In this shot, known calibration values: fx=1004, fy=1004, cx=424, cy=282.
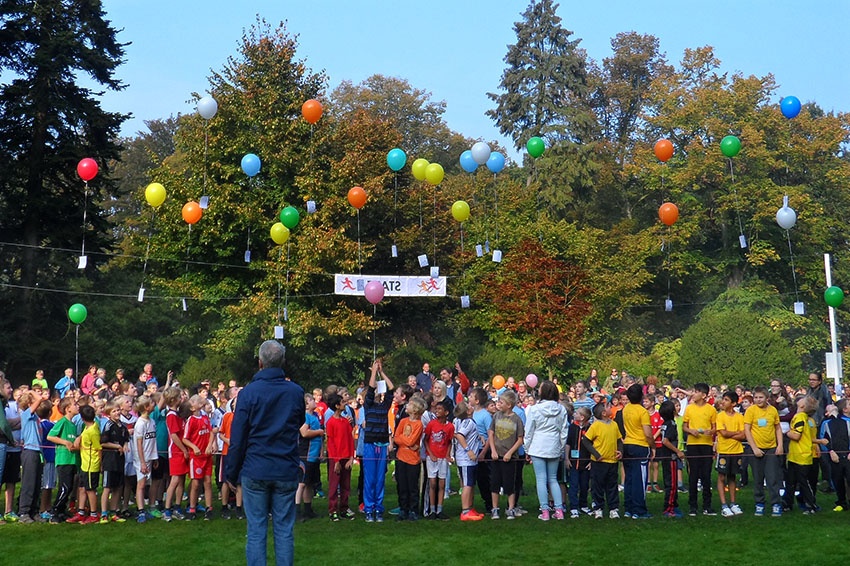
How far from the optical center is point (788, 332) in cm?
4469

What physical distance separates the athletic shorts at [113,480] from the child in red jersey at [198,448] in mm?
866

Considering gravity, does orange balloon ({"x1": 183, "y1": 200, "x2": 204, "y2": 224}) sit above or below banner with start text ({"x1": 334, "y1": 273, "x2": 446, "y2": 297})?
above

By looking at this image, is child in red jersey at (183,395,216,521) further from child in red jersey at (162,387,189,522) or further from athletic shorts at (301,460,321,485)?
athletic shorts at (301,460,321,485)

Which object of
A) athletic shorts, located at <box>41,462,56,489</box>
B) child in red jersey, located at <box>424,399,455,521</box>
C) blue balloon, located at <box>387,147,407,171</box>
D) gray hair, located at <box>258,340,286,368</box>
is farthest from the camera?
blue balloon, located at <box>387,147,407,171</box>

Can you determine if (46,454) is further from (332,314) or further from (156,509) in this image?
(332,314)

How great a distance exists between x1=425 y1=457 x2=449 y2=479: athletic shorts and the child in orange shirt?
6.4 inches

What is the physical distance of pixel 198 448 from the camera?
12625 millimetres

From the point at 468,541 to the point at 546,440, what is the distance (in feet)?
6.13

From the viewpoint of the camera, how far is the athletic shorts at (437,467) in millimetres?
12719

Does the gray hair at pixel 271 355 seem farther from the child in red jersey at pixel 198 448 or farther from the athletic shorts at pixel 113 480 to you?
the athletic shorts at pixel 113 480

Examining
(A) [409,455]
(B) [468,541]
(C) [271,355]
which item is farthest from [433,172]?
(C) [271,355]

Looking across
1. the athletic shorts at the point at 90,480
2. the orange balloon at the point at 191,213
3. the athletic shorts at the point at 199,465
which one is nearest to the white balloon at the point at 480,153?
the orange balloon at the point at 191,213

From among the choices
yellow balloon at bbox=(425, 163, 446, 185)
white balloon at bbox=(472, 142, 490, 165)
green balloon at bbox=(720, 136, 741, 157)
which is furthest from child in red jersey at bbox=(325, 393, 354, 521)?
green balloon at bbox=(720, 136, 741, 157)

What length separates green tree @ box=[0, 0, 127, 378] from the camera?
107 feet
